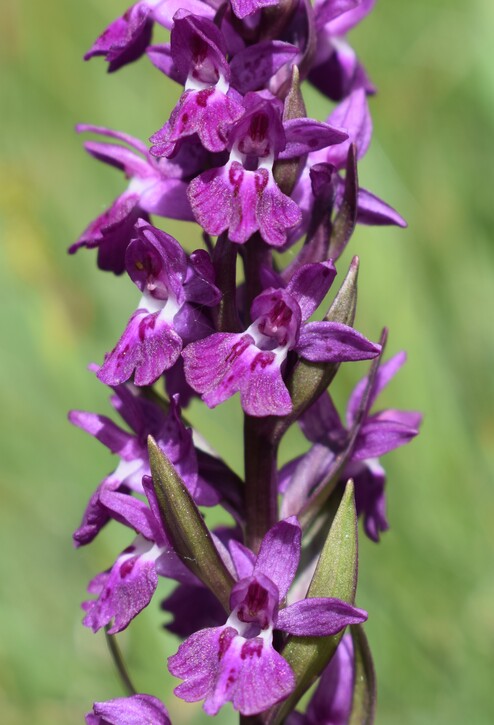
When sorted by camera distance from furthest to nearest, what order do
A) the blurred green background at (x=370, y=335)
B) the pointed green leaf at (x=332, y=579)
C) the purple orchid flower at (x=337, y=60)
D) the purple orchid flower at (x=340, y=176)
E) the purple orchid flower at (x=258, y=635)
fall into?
1. the blurred green background at (x=370, y=335)
2. the purple orchid flower at (x=337, y=60)
3. the purple orchid flower at (x=340, y=176)
4. the pointed green leaf at (x=332, y=579)
5. the purple orchid flower at (x=258, y=635)

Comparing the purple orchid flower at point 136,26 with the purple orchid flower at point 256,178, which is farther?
the purple orchid flower at point 136,26

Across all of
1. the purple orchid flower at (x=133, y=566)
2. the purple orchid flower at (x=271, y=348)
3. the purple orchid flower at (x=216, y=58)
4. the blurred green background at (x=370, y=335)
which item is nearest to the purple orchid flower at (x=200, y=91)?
the purple orchid flower at (x=216, y=58)

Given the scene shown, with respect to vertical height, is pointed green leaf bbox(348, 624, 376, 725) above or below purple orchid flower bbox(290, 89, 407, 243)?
below

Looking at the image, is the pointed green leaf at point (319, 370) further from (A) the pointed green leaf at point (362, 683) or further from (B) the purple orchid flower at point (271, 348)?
(A) the pointed green leaf at point (362, 683)

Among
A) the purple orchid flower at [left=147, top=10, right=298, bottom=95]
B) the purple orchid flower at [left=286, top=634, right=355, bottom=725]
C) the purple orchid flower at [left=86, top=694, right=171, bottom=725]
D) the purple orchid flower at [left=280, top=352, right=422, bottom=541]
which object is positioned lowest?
the purple orchid flower at [left=286, top=634, right=355, bottom=725]

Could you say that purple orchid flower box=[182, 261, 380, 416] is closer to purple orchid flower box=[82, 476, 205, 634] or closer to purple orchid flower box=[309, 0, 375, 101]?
purple orchid flower box=[82, 476, 205, 634]

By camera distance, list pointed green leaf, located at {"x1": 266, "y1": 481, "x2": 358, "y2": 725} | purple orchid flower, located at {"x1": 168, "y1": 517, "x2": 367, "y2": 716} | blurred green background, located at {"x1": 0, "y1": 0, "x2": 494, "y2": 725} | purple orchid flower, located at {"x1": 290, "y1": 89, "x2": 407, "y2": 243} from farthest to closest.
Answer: blurred green background, located at {"x1": 0, "y1": 0, "x2": 494, "y2": 725}, purple orchid flower, located at {"x1": 290, "y1": 89, "x2": 407, "y2": 243}, pointed green leaf, located at {"x1": 266, "y1": 481, "x2": 358, "y2": 725}, purple orchid flower, located at {"x1": 168, "y1": 517, "x2": 367, "y2": 716}

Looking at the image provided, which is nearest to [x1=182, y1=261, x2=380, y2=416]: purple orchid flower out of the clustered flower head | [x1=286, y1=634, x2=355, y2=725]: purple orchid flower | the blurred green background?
the clustered flower head
